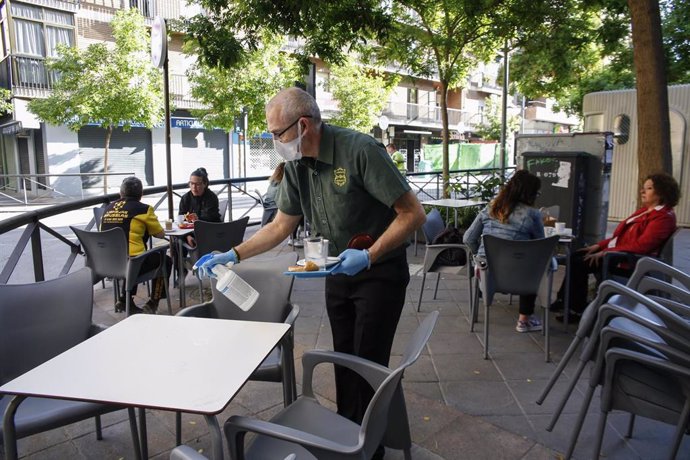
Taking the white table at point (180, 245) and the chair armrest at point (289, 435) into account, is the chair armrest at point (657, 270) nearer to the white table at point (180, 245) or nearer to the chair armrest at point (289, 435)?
the chair armrest at point (289, 435)

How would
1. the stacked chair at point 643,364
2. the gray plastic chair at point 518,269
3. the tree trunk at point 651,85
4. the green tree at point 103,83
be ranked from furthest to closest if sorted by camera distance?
the green tree at point 103,83
the tree trunk at point 651,85
the gray plastic chair at point 518,269
the stacked chair at point 643,364

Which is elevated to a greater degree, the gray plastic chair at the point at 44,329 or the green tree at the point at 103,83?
the green tree at the point at 103,83

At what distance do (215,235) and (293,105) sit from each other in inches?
112

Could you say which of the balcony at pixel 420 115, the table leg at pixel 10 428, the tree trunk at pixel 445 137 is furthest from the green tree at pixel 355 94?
the table leg at pixel 10 428

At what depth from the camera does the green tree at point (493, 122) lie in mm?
37906

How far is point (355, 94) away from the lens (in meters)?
25.4

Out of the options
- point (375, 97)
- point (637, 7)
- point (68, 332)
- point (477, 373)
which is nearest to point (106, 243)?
point (68, 332)

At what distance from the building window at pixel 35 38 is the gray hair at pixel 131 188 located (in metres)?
16.7

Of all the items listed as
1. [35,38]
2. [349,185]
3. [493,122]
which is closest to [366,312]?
[349,185]

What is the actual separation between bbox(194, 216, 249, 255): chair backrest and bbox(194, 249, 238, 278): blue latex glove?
2.36 m

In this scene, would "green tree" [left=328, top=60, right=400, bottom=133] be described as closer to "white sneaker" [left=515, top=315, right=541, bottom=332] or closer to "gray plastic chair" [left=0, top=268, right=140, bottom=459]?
"white sneaker" [left=515, top=315, right=541, bottom=332]

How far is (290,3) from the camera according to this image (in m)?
6.36

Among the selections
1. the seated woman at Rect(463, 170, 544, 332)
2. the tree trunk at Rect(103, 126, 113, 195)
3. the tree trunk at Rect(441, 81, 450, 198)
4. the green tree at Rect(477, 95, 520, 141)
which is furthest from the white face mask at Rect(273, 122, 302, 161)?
the green tree at Rect(477, 95, 520, 141)

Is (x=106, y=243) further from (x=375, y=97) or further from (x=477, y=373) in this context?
(x=375, y=97)
